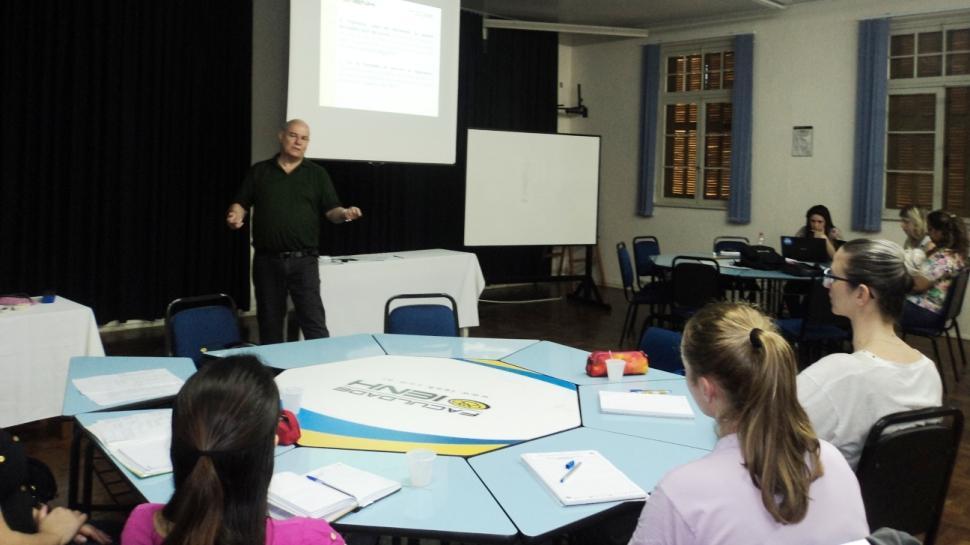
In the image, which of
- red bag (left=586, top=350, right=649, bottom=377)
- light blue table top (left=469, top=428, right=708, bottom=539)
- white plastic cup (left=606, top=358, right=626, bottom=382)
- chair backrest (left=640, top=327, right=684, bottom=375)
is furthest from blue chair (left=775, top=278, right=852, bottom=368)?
light blue table top (left=469, top=428, right=708, bottom=539)

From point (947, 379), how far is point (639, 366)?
385 cm

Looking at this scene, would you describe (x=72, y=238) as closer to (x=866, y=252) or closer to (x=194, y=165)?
(x=194, y=165)

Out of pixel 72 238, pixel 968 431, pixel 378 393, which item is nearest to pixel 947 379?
pixel 968 431

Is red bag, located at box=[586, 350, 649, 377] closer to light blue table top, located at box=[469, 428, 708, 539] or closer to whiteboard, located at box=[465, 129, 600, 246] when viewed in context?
light blue table top, located at box=[469, 428, 708, 539]

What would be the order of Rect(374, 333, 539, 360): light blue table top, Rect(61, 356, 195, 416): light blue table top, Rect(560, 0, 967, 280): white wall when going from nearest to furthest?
Rect(61, 356, 195, 416): light blue table top
Rect(374, 333, 539, 360): light blue table top
Rect(560, 0, 967, 280): white wall

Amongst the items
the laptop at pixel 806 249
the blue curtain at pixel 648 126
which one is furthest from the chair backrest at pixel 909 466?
the blue curtain at pixel 648 126

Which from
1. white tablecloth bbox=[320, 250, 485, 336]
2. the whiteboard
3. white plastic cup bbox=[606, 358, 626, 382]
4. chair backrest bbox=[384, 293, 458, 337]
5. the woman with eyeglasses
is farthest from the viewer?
the whiteboard

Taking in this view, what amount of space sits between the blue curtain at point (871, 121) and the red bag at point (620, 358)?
5563mm

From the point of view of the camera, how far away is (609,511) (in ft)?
5.56

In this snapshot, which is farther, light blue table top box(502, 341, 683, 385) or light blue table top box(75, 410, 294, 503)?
light blue table top box(502, 341, 683, 385)

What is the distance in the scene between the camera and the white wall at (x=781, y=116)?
7594mm

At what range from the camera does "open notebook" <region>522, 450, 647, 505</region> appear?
5.66 ft

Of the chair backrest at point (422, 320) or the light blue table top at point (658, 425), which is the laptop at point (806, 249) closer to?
the chair backrest at point (422, 320)

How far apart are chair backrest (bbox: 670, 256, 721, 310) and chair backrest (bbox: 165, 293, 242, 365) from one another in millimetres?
3156
